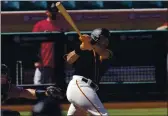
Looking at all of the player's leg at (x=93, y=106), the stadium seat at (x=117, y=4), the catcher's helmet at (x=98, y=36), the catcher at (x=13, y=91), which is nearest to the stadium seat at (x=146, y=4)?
the stadium seat at (x=117, y=4)

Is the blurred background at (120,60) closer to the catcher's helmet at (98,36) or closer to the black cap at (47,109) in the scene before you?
the catcher's helmet at (98,36)

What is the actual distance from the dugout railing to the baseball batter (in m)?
4.10

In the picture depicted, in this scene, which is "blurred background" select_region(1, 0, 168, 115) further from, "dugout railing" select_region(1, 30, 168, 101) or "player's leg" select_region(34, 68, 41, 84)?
"player's leg" select_region(34, 68, 41, 84)

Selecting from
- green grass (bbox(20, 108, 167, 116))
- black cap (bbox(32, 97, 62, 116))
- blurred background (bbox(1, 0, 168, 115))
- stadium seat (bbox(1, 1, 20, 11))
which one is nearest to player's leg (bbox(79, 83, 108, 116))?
black cap (bbox(32, 97, 62, 116))

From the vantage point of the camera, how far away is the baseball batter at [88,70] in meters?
6.39

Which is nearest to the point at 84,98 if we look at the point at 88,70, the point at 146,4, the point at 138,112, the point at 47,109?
the point at 88,70

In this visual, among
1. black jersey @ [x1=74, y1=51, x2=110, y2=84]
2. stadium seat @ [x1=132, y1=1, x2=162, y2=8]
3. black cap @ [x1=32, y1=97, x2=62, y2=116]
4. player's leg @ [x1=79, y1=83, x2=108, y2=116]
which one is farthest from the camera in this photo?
stadium seat @ [x1=132, y1=1, x2=162, y2=8]

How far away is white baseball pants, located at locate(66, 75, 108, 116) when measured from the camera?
6.35 metres

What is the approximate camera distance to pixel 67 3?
13117 millimetres

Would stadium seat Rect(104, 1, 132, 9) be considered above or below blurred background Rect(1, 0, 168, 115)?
above

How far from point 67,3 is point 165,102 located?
3.36 metres

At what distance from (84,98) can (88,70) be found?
39 centimetres

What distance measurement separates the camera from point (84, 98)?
639cm

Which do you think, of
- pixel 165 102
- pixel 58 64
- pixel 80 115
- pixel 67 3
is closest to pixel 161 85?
pixel 165 102
